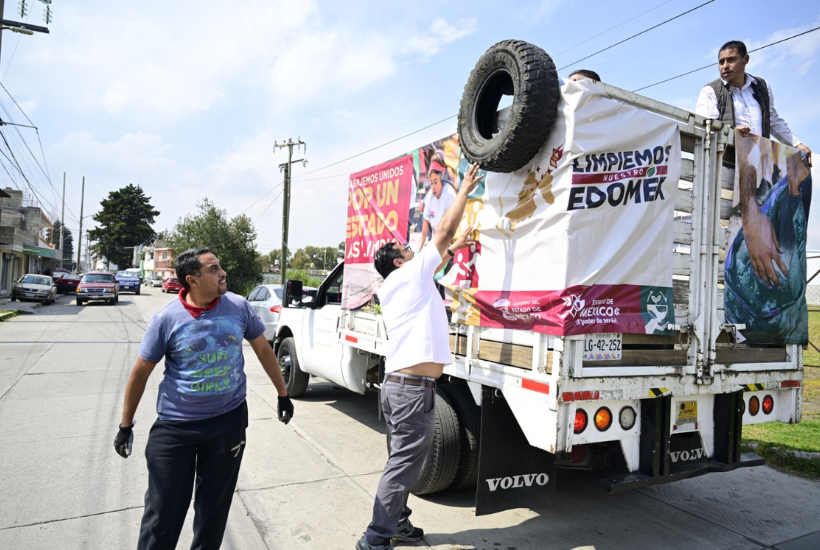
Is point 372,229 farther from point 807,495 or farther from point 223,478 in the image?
point 807,495

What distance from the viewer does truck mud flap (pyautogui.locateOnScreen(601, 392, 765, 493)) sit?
3.40 m

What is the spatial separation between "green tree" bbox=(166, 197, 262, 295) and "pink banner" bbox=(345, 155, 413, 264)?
36.6m

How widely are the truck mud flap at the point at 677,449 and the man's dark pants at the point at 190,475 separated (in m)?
2.21

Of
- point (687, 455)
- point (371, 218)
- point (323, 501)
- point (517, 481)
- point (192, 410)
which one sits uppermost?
point (371, 218)

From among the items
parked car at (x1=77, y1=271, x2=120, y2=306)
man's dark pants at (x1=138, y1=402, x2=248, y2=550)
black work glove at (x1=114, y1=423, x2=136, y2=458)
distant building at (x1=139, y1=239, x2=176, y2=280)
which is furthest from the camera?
distant building at (x1=139, y1=239, x2=176, y2=280)

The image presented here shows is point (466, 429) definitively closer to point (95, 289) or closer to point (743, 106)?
point (743, 106)

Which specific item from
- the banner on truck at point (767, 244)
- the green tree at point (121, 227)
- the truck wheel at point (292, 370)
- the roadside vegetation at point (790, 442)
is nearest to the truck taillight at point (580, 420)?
the banner on truck at point (767, 244)

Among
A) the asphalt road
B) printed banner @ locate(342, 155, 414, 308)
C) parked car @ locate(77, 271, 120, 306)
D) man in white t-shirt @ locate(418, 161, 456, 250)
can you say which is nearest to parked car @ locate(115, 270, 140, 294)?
parked car @ locate(77, 271, 120, 306)

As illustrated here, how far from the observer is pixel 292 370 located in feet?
24.3

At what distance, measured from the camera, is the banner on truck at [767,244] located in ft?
12.6

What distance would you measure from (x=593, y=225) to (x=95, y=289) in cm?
2857

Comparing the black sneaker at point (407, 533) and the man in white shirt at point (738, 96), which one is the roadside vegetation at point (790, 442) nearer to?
the man in white shirt at point (738, 96)

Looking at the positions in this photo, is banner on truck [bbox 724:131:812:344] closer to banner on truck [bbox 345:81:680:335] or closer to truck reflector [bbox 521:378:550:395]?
banner on truck [bbox 345:81:680:335]

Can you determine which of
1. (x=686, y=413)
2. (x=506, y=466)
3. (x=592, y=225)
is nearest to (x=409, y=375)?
(x=506, y=466)
